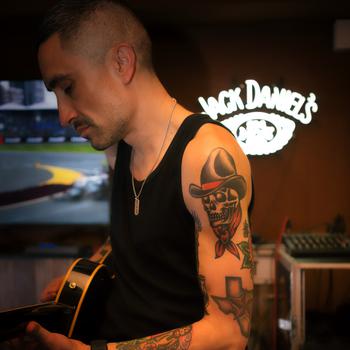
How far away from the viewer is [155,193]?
1.06 meters

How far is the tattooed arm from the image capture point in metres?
0.92

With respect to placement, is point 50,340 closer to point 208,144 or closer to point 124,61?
point 208,144

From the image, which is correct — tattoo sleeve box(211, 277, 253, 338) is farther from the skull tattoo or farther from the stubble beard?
the stubble beard

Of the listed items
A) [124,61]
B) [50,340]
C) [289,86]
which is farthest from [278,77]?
[50,340]

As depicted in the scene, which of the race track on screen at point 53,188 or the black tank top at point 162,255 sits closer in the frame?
the black tank top at point 162,255

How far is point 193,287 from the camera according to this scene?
106 cm

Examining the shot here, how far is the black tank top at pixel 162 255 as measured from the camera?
1.02 metres

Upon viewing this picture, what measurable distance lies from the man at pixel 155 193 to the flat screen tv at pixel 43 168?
1.67 meters

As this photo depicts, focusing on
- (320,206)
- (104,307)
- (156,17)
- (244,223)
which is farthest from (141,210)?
(320,206)

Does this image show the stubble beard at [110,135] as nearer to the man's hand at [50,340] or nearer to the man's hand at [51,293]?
the man's hand at [50,340]

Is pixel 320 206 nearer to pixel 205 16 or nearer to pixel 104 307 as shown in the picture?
pixel 205 16

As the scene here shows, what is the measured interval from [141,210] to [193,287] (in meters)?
0.26

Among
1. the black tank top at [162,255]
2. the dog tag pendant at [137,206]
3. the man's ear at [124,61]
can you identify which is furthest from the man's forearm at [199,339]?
the man's ear at [124,61]

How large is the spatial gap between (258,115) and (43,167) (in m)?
1.68
